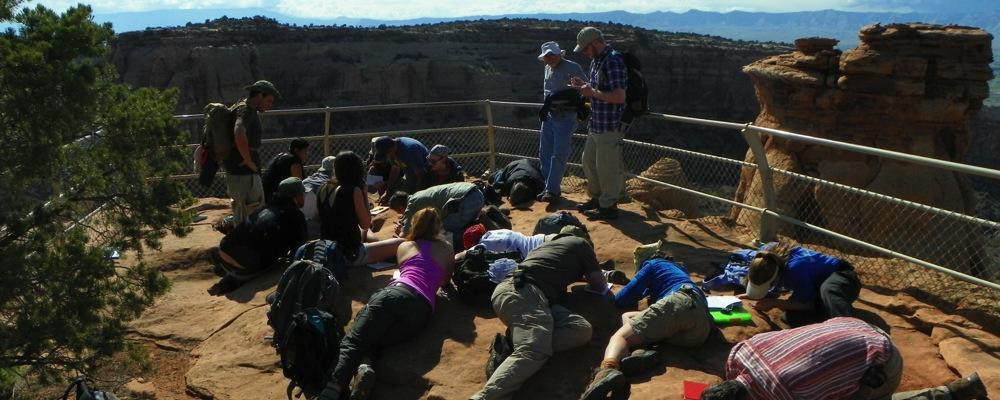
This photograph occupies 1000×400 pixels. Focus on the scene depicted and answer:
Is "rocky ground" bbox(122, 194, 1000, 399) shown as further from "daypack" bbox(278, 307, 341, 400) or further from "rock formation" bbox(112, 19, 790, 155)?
"rock formation" bbox(112, 19, 790, 155)

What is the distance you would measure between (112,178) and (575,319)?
310cm

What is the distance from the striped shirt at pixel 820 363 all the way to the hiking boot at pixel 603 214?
4.17 meters

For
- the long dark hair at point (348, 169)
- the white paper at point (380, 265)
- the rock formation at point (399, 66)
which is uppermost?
the long dark hair at point (348, 169)

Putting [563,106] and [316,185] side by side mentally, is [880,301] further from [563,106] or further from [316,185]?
[316,185]

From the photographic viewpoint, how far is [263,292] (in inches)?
292

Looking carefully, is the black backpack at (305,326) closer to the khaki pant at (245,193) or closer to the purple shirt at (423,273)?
the purple shirt at (423,273)

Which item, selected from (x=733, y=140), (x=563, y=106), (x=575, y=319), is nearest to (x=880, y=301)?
(x=575, y=319)

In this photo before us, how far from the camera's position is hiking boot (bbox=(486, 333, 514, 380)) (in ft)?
18.1

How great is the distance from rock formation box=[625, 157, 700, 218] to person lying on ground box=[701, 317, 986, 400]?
19.6 feet

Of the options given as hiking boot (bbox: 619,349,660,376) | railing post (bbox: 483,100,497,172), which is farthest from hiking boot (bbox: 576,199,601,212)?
hiking boot (bbox: 619,349,660,376)

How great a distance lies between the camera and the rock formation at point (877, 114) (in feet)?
51.4

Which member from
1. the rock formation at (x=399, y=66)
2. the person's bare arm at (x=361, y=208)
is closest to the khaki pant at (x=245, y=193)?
the person's bare arm at (x=361, y=208)

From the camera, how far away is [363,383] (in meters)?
5.45

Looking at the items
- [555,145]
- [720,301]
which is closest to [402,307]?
[720,301]
